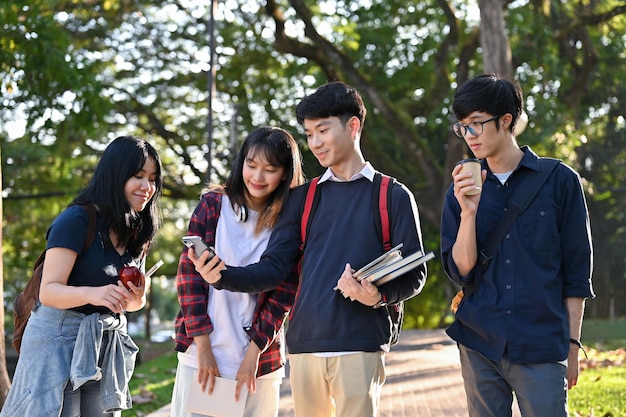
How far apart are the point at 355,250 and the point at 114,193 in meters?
1.08

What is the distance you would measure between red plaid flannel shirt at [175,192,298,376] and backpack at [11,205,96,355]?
1.34 ft

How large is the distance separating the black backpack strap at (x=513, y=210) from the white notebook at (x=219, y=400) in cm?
118

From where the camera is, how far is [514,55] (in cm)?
2039

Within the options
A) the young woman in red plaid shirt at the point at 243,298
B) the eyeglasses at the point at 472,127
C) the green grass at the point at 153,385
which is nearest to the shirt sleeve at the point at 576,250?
the eyeglasses at the point at 472,127

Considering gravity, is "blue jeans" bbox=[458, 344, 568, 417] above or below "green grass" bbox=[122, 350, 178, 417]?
above

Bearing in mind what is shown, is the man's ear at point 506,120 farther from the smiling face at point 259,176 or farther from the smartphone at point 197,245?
the smartphone at point 197,245

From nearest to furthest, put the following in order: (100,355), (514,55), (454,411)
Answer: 1. (100,355)
2. (454,411)
3. (514,55)

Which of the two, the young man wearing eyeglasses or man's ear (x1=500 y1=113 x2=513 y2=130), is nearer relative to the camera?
the young man wearing eyeglasses

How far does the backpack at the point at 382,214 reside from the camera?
Answer: 3.88 m

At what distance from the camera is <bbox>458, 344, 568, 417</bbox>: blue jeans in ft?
12.0

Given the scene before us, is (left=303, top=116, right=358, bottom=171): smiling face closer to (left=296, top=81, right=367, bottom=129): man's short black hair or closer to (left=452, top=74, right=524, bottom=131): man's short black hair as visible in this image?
(left=296, top=81, right=367, bottom=129): man's short black hair

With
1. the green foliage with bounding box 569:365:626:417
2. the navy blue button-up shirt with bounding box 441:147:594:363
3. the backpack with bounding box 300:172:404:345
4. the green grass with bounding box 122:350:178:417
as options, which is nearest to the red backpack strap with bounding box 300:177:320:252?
the backpack with bounding box 300:172:404:345

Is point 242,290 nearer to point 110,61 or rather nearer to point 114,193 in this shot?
point 114,193

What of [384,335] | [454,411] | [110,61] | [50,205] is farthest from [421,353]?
[110,61]
